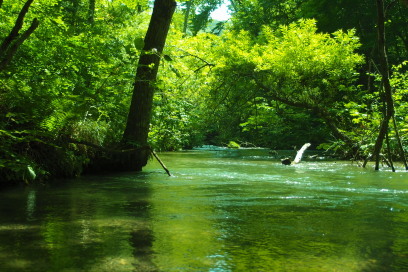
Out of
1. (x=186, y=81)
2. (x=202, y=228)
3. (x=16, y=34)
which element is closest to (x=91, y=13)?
(x=186, y=81)

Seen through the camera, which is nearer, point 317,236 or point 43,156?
point 317,236

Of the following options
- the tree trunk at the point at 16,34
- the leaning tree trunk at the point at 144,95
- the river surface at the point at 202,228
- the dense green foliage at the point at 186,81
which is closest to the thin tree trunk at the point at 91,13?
the dense green foliage at the point at 186,81

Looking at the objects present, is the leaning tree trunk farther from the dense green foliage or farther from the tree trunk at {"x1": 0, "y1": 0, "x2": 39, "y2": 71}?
the tree trunk at {"x1": 0, "y1": 0, "x2": 39, "y2": 71}

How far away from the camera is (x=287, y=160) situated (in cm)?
1356

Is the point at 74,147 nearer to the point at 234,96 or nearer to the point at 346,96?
the point at 234,96

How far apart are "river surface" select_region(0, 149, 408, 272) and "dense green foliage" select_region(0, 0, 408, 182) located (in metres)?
0.97

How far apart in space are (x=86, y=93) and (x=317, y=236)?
13.3ft

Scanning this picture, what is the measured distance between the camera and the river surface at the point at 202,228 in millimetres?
3104

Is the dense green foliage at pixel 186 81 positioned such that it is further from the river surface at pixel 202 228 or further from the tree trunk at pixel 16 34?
the river surface at pixel 202 228

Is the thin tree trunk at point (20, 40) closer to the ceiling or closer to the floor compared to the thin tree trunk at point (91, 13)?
closer to the floor

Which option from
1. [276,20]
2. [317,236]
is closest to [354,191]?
[317,236]

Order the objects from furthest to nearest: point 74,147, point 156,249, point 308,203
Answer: point 74,147 < point 308,203 < point 156,249

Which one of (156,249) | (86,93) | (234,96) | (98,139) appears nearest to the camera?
(156,249)

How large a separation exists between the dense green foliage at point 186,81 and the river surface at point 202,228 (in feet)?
3.20
